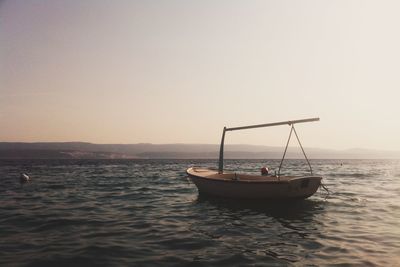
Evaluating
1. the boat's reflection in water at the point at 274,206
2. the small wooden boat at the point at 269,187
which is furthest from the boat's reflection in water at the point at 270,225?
the small wooden boat at the point at 269,187

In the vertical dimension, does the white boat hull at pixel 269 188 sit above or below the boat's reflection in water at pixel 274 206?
above

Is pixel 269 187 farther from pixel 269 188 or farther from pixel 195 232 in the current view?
pixel 195 232

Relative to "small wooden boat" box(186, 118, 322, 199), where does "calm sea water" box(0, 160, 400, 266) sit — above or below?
below

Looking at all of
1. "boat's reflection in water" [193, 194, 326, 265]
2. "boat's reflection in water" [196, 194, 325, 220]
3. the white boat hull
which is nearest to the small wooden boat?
the white boat hull

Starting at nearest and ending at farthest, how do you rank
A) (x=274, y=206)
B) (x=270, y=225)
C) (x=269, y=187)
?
(x=270, y=225) → (x=269, y=187) → (x=274, y=206)

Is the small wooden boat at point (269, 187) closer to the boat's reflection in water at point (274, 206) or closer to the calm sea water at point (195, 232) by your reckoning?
the boat's reflection in water at point (274, 206)

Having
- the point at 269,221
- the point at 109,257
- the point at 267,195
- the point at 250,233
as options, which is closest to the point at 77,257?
the point at 109,257

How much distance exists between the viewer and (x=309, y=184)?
2292 centimetres

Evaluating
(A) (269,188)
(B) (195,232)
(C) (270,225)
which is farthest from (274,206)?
(B) (195,232)

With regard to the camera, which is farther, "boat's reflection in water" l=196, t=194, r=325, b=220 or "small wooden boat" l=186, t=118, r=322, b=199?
"small wooden boat" l=186, t=118, r=322, b=199

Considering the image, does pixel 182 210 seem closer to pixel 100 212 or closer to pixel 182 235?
pixel 100 212

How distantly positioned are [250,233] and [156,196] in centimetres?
1329

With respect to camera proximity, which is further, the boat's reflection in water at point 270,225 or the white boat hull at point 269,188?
the white boat hull at point 269,188

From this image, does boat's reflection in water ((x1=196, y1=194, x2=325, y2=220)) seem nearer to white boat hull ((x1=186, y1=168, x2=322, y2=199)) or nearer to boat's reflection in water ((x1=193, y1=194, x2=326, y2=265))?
boat's reflection in water ((x1=193, y1=194, x2=326, y2=265))
